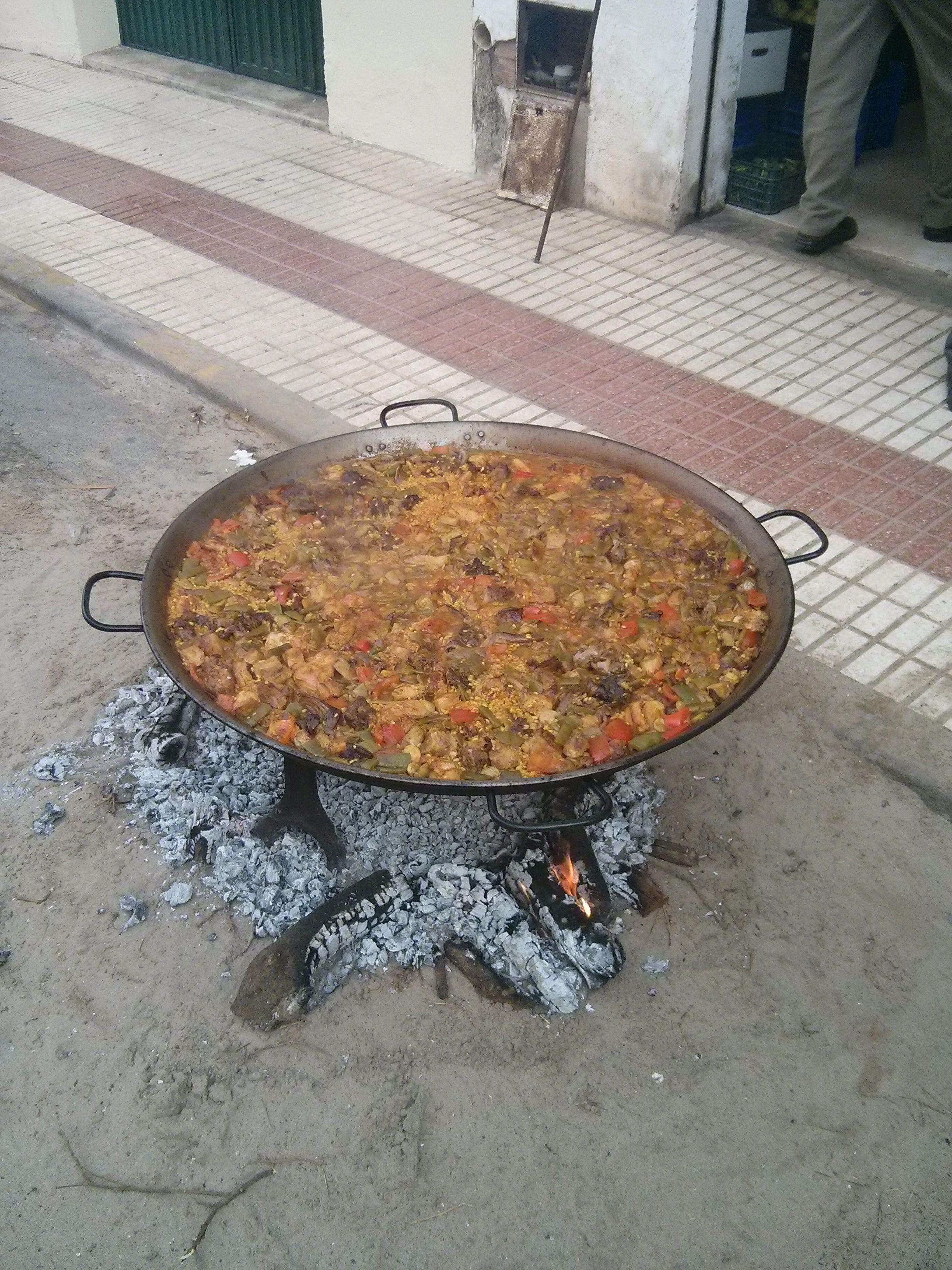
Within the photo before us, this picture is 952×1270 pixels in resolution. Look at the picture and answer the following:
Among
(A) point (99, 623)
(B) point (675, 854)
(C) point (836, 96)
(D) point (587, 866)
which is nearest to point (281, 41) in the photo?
(C) point (836, 96)

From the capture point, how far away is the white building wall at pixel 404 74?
27.8ft

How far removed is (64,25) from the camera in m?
12.2

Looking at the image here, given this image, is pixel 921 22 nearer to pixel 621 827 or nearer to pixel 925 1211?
pixel 621 827

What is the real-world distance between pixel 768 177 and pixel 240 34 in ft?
20.0

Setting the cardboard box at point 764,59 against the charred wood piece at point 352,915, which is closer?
the charred wood piece at point 352,915

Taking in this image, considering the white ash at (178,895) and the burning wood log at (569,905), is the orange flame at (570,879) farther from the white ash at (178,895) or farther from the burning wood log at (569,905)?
the white ash at (178,895)

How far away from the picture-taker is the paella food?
307cm

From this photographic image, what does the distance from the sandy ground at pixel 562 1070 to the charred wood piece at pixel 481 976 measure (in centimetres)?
4

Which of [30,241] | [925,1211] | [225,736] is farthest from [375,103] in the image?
[925,1211]

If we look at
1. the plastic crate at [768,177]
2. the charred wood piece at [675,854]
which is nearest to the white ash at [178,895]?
the charred wood piece at [675,854]

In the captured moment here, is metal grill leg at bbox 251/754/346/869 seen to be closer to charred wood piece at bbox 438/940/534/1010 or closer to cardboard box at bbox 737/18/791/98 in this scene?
charred wood piece at bbox 438/940/534/1010

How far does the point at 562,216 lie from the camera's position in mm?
8227

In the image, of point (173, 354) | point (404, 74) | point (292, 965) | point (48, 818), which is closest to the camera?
point (292, 965)

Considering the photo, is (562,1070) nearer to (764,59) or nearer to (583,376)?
(583,376)
